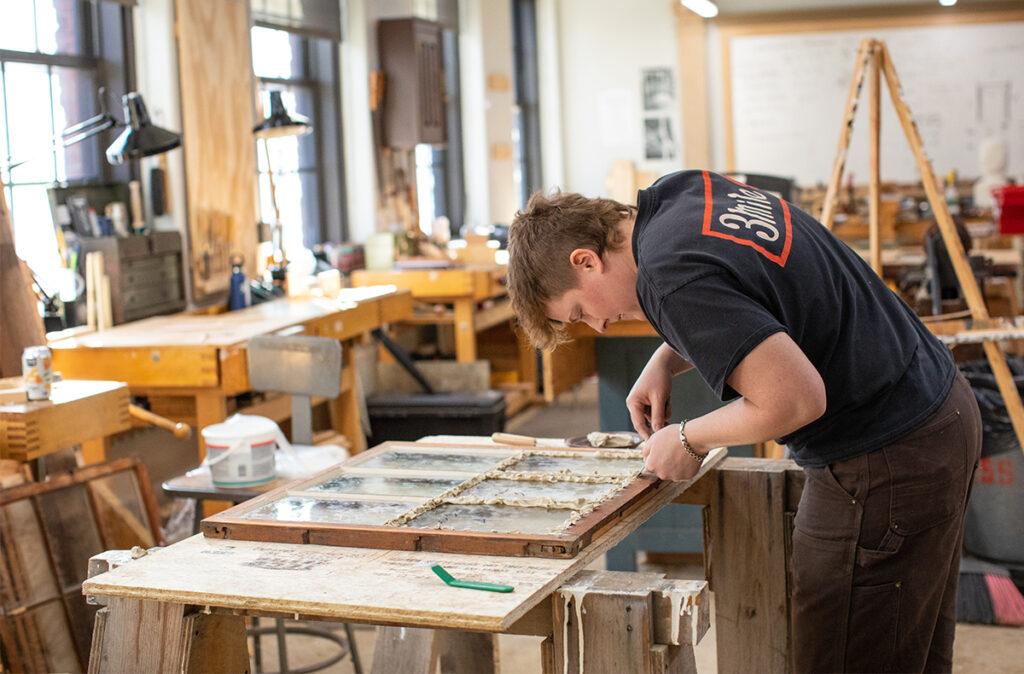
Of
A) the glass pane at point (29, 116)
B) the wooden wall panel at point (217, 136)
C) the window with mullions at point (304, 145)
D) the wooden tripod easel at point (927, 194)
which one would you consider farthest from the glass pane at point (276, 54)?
the wooden tripod easel at point (927, 194)

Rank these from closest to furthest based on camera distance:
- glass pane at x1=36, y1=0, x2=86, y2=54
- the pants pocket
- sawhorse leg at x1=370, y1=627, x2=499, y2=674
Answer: the pants pocket → sawhorse leg at x1=370, y1=627, x2=499, y2=674 → glass pane at x1=36, y1=0, x2=86, y2=54

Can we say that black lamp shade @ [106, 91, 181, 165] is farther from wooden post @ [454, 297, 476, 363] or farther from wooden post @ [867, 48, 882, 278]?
wooden post @ [454, 297, 476, 363]

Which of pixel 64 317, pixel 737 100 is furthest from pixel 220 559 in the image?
pixel 737 100

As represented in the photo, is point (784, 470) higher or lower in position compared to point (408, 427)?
higher

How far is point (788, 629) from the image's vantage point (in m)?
2.46

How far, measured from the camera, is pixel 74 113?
16.2ft

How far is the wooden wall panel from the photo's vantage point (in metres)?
5.09

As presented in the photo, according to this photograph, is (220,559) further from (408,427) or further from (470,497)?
(408,427)

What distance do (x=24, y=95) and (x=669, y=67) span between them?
22.6 feet

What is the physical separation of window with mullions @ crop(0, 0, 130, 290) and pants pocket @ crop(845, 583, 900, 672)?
→ 3396 mm

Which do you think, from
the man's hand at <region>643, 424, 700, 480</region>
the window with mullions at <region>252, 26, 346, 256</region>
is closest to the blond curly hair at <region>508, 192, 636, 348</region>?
the man's hand at <region>643, 424, 700, 480</region>

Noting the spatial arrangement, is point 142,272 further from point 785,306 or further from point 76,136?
point 785,306

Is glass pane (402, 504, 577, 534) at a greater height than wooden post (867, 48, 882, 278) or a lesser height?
lesser

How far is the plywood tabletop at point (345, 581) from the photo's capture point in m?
1.52
